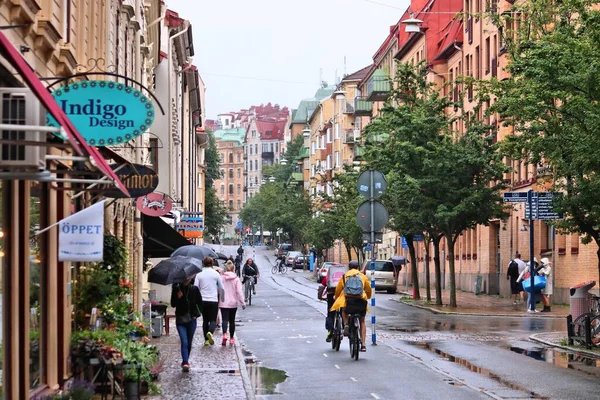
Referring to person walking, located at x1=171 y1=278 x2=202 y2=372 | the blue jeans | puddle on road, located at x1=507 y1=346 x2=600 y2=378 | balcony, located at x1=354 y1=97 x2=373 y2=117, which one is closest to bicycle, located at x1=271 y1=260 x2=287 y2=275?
balcony, located at x1=354 y1=97 x2=373 y2=117

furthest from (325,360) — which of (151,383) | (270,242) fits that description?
(270,242)

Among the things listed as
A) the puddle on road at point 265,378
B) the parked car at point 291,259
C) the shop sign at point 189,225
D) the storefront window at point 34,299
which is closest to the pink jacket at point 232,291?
the puddle on road at point 265,378

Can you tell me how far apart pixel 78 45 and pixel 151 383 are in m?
4.77

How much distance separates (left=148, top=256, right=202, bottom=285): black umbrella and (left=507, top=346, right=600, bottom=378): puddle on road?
620 cm

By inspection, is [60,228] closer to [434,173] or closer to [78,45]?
[78,45]

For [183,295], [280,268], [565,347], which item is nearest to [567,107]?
[565,347]

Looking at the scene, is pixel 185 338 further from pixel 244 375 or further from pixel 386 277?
pixel 386 277

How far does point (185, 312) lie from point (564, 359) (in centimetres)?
673

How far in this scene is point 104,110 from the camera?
12367 millimetres

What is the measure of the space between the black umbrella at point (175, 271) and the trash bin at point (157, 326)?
414 centimetres

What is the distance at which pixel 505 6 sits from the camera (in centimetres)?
5294

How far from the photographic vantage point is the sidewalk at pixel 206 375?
16359 millimetres

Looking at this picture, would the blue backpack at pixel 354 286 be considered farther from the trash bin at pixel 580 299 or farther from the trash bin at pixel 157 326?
the trash bin at pixel 157 326

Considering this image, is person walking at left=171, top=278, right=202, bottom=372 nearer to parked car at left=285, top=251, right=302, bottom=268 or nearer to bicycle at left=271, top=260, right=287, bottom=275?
bicycle at left=271, top=260, right=287, bottom=275
